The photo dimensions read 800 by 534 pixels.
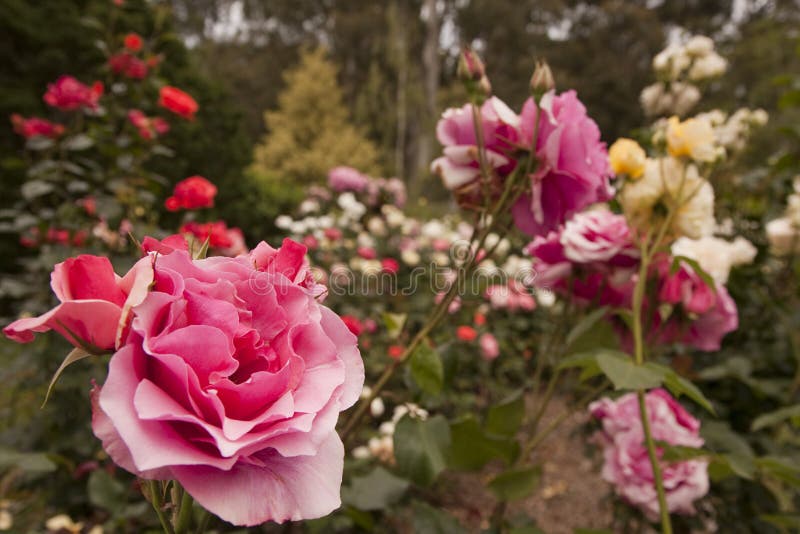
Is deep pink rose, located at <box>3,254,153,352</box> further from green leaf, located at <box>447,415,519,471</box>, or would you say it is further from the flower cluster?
the flower cluster

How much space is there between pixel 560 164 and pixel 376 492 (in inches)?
18.4

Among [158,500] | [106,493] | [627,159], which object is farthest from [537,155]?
[106,493]

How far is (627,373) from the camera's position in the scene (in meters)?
0.50

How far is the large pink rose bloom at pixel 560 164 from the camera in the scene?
1.71 ft

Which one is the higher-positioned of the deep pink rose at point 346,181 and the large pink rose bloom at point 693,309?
the deep pink rose at point 346,181

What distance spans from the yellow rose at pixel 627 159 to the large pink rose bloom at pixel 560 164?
64 mm

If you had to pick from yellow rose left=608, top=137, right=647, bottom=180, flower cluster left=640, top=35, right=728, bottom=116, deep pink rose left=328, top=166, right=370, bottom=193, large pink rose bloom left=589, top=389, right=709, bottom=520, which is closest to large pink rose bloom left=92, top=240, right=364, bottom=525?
yellow rose left=608, top=137, right=647, bottom=180

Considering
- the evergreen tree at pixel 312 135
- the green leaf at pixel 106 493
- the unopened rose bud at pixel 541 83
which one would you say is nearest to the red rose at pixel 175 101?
the green leaf at pixel 106 493

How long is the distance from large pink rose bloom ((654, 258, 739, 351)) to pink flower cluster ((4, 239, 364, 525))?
0.51 metres

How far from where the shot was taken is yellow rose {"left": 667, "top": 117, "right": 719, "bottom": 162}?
0.58m

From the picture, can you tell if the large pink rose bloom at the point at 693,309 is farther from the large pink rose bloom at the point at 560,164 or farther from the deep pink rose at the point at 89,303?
the deep pink rose at the point at 89,303

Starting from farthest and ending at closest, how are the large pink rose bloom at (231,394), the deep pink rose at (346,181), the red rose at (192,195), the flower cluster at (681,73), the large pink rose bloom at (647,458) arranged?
the deep pink rose at (346,181), the red rose at (192,195), the flower cluster at (681,73), the large pink rose bloom at (647,458), the large pink rose bloom at (231,394)

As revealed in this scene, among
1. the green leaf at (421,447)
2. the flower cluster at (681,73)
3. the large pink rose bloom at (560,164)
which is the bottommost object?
the green leaf at (421,447)

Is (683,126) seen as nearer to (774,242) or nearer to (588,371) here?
(588,371)
